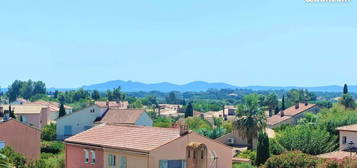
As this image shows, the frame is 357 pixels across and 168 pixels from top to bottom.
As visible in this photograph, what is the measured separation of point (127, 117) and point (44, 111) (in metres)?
36.6

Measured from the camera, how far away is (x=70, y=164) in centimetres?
4500

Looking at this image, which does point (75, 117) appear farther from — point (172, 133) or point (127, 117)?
point (172, 133)

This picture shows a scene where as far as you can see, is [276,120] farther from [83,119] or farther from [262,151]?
[262,151]

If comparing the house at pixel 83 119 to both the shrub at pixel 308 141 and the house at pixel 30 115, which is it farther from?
the shrub at pixel 308 141

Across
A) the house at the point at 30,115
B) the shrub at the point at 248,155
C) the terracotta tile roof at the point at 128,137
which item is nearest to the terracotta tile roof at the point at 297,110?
the house at the point at 30,115

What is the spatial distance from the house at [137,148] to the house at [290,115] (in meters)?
73.6

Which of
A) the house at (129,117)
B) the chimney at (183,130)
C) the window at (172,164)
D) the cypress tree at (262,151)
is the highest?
the chimney at (183,130)

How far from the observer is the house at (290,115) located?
117425mm

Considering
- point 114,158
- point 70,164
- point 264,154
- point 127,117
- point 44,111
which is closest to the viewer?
point 114,158

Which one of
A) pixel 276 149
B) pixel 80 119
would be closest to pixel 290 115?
pixel 80 119

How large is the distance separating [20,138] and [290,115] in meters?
84.5

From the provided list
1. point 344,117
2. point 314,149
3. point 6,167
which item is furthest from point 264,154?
point 6,167

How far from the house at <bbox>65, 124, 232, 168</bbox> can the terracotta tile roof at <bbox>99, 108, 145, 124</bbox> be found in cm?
2692

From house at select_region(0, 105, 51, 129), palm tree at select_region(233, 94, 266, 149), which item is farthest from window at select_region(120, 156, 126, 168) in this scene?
house at select_region(0, 105, 51, 129)
